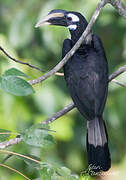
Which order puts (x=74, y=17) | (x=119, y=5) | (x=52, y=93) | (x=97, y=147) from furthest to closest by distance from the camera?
(x=52, y=93) → (x=74, y=17) → (x=97, y=147) → (x=119, y=5)

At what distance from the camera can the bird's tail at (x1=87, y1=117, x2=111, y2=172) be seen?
3664mm

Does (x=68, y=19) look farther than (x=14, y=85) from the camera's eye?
Yes

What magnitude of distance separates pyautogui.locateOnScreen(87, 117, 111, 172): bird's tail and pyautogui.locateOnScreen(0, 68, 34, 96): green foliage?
1.19 m

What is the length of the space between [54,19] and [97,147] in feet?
4.18

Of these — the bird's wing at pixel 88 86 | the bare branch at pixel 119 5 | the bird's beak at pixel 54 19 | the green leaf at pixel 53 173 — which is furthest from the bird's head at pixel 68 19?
the green leaf at pixel 53 173

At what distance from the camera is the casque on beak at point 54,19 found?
161 inches

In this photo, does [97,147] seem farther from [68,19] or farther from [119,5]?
[68,19]

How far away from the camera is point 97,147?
3.77 meters

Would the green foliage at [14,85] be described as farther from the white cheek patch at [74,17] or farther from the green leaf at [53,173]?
the white cheek patch at [74,17]

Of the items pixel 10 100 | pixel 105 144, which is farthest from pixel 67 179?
pixel 10 100

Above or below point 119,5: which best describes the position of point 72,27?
below

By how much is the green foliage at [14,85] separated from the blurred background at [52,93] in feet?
4.97

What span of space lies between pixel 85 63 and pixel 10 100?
977 millimetres

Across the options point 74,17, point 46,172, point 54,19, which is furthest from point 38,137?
point 74,17
